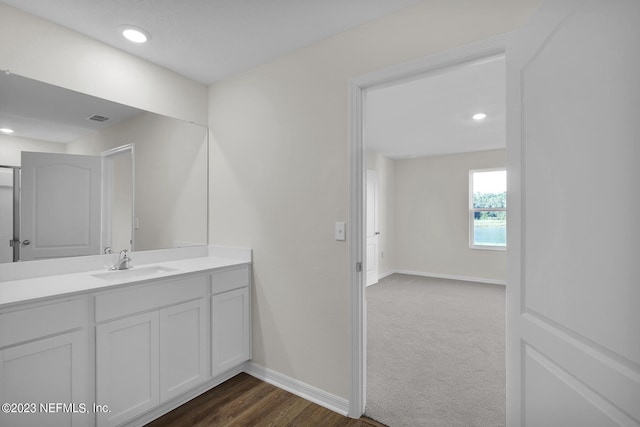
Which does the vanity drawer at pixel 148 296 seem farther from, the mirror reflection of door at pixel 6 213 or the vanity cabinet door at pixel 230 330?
the mirror reflection of door at pixel 6 213

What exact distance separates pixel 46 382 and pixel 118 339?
12.7 inches

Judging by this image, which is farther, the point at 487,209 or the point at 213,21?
the point at 487,209

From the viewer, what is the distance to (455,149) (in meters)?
5.70

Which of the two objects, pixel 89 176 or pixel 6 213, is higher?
pixel 89 176

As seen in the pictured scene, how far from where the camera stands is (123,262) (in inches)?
84.5

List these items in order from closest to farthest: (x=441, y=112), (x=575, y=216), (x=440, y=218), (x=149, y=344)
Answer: (x=575, y=216) < (x=149, y=344) < (x=441, y=112) < (x=440, y=218)

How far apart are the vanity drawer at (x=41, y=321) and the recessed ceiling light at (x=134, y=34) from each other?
166 cm

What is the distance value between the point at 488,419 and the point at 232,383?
5.78 feet

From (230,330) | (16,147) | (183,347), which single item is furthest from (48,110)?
(230,330)

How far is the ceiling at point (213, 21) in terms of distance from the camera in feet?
5.73

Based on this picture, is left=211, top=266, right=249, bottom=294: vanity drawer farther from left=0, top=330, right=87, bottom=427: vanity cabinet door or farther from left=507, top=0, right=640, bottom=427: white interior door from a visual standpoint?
left=507, top=0, right=640, bottom=427: white interior door

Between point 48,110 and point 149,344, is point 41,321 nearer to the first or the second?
point 149,344

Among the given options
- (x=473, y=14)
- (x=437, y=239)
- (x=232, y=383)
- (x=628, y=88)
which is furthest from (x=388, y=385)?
(x=437, y=239)

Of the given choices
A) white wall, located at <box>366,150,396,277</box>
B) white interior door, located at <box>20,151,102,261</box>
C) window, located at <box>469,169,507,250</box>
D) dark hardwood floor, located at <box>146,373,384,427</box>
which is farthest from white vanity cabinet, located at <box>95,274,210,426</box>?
window, located at <box>469,169,507,250</box>
